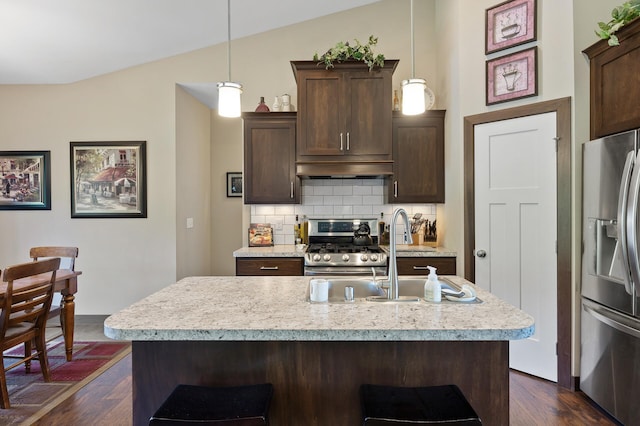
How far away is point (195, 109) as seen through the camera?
4688 mm

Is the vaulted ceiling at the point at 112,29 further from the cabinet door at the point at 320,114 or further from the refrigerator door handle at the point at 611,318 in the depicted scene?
the refrigerator door handle at the point at 611,318

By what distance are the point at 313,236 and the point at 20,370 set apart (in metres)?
2.77

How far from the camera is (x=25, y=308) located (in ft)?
7.88

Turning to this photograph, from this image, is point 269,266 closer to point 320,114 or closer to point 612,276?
point 320,114

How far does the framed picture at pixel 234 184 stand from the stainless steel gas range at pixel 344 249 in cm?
183

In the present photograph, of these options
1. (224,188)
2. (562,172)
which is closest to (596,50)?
(562,172)

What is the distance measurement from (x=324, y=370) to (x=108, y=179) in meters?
3.78

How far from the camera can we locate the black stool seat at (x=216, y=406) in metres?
1.16

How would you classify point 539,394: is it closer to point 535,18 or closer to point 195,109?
point 535,18

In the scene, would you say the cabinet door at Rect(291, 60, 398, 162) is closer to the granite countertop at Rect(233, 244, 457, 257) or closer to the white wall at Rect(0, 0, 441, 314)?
the white wall at Rect(0, 0, 441, 314)

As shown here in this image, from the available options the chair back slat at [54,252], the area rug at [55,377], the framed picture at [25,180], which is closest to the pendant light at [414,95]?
the area rug at [55,377]

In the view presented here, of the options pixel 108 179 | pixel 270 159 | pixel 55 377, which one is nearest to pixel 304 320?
pixel 270 159

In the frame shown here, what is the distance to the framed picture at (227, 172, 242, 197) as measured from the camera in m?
5.28

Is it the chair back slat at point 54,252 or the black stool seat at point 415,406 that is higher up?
the chair back slat at point 54,252
